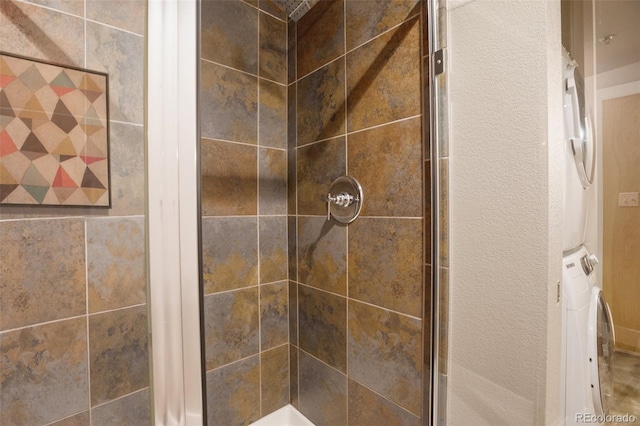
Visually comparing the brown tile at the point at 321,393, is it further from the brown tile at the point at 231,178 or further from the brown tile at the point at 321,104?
the brown tile at the point at 321,104

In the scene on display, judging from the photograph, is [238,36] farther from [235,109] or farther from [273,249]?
[273,249]

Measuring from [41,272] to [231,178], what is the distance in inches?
24.7

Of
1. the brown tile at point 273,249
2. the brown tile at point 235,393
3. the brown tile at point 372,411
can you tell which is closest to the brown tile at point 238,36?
the brown tile at point 273,249

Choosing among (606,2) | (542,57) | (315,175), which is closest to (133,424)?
(315,175)

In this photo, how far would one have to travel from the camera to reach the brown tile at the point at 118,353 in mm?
413

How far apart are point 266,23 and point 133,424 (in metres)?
1.41

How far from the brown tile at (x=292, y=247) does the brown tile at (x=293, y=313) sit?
46 millimetres

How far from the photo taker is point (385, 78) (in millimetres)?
876

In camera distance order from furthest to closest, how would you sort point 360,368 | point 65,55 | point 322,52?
point 322,52
point 360,368
point 65,55

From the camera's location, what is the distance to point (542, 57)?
1.77 ft

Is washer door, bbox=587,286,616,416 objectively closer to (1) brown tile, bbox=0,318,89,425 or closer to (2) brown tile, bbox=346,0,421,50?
(2) brown tile, bbox=346,0,421,50

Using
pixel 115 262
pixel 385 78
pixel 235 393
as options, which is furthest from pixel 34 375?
pixel 385 78

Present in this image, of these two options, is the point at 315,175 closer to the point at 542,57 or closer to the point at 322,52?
the point at 322,52

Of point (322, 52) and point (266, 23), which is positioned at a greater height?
point (266, 23)
